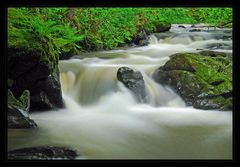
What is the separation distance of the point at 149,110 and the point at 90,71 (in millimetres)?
2289

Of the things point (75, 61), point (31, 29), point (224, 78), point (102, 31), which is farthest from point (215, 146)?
point (102, 31)

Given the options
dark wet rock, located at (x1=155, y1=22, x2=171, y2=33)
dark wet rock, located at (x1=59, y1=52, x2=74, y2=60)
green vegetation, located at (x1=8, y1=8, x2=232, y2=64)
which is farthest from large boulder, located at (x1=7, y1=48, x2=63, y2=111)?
dark wet rock, located at (x1=155, y1=22, x2=171, y2=33)

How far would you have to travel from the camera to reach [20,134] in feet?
19.1

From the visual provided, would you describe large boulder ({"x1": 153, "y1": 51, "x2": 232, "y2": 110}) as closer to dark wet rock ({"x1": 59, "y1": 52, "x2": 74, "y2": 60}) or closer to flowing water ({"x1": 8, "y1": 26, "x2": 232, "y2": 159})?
flowing water ({"x1": 8, "y1": 26, "x2": 232, "y2": 159})

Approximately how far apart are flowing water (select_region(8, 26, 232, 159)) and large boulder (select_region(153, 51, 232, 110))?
8.5 inches

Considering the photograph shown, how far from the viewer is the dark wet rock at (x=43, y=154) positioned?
15.0ft

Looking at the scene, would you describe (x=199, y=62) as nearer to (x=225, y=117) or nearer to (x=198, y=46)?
(x=225, y=117)

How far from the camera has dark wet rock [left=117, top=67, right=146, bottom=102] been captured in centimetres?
895

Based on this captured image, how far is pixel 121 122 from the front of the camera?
7.32m

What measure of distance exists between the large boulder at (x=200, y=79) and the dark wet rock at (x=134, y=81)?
68 centimetres

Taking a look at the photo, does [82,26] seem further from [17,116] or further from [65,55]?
[17,116]

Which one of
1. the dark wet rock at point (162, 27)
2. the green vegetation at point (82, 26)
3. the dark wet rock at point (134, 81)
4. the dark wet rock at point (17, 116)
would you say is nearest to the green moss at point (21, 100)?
the dark wet rock at point (17, 116)

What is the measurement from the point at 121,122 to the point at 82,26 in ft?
27.3
